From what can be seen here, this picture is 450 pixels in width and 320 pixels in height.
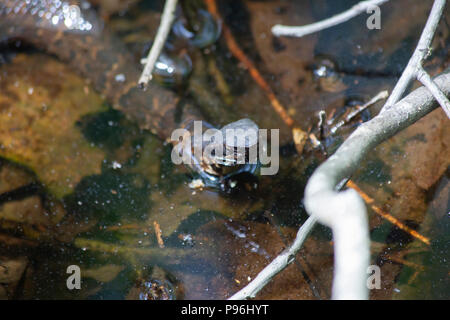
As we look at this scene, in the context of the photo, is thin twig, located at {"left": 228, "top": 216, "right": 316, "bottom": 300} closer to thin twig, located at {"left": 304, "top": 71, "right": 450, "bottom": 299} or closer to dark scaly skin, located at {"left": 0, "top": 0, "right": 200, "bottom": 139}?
thin twig, located at {"left": 304, "top": 71, "right": 450, "bottom": 299}

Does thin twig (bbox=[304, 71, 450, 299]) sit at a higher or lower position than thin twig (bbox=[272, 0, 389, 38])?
lower

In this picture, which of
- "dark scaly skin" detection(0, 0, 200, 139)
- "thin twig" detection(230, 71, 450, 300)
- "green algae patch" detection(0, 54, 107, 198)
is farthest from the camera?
"dark scaly skin" detection(0, 0, 200, 139)

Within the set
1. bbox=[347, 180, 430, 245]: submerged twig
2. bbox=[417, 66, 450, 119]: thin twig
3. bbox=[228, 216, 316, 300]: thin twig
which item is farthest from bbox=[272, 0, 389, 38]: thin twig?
bbox=[228, 216, 316, 300]: thin twig

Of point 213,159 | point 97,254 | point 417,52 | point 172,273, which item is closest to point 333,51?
point 417,52

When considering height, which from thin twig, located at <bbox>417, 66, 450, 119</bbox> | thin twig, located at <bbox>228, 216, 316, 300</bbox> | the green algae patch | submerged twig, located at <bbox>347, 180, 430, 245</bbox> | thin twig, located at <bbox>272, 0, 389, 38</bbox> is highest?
thin twig, located at <bbox>272, 0, 389, 38</bbox>

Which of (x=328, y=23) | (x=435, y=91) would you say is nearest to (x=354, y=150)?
(x=435, y=91)

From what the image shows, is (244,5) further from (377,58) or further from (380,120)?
(380,120)

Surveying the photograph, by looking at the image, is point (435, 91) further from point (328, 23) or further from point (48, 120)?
point (48, 120)
